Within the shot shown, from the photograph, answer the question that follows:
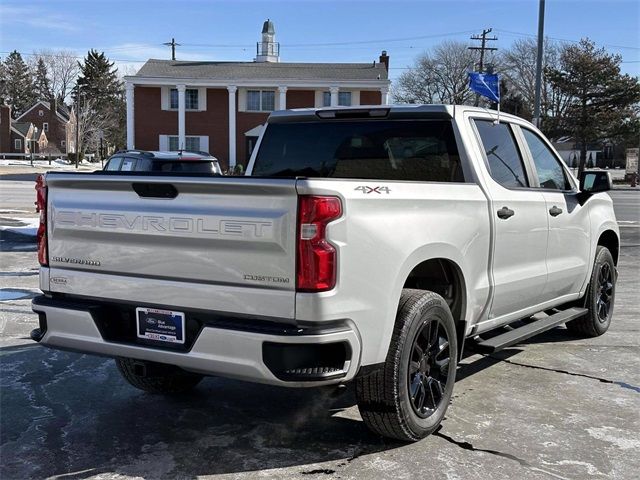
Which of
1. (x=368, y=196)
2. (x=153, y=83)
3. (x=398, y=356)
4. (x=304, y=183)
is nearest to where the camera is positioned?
(x=304, y=183)

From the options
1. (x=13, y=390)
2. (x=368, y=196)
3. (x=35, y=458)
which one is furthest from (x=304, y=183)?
(x=13, y=390)

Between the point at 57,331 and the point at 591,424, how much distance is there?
3.33 m

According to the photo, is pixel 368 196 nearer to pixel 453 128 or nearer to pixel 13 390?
pixel 453 128

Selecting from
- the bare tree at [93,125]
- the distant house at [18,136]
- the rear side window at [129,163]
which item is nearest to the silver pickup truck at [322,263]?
the rear side window at [129,163]

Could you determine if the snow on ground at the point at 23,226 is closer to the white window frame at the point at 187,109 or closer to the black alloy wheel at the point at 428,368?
Answer: the black alloy wheel at the point at 428,368

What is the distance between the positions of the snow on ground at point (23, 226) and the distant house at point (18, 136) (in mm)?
79913

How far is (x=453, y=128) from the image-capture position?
15.5 feet

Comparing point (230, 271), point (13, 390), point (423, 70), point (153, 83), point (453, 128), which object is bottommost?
point (13, 390)

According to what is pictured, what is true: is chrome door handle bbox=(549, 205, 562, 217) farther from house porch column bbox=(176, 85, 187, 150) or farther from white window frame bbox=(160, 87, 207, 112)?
white window frame bbox=(160, 87, 207, 112)

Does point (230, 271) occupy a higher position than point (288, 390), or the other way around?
point (230, 271)

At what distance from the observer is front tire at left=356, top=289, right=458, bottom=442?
3.68 metres

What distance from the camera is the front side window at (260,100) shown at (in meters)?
41.0

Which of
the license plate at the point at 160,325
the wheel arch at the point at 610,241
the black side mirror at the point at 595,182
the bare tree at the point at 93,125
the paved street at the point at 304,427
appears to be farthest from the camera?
the bare tree at the point at 93,125

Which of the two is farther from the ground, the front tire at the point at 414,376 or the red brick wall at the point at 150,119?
the red brick wall at the point at 150,119
